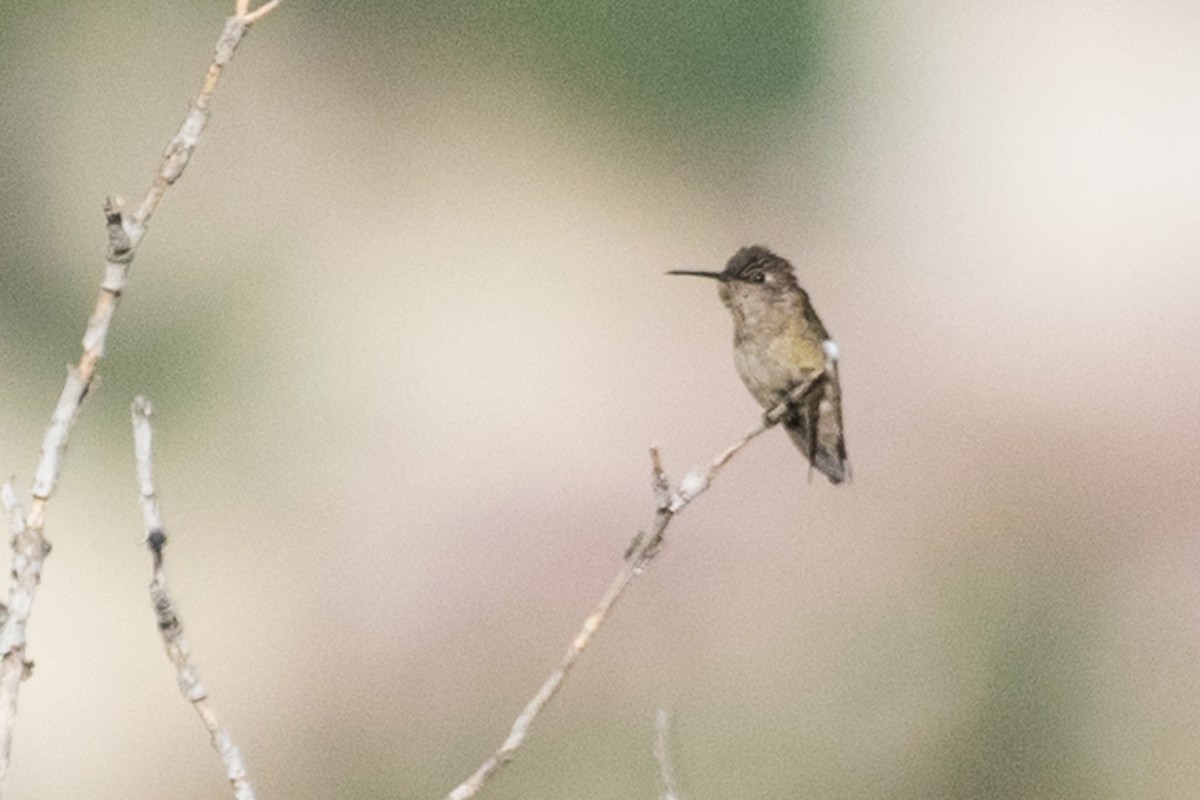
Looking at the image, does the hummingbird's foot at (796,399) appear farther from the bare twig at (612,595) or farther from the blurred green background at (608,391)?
the blurred green background at (608,391)

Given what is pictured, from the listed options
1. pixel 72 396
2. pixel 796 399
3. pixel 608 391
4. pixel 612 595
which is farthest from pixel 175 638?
pixel 608 391

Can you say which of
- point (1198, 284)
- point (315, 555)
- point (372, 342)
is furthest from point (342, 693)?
point (1198, 284)

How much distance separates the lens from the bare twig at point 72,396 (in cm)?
93

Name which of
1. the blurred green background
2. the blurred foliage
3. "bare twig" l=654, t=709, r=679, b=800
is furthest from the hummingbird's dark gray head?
the blurred foliage

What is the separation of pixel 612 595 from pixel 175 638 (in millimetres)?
263

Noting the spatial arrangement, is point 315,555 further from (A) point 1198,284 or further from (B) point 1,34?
(A) point 1198,284

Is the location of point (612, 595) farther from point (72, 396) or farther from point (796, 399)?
point (796, 399)

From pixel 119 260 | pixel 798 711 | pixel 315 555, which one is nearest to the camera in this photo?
pixel 119 260

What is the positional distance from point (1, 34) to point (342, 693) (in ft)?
7.25

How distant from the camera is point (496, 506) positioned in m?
4.80

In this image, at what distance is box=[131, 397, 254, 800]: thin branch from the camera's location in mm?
984

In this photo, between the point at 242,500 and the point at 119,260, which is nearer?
the point at 119,260

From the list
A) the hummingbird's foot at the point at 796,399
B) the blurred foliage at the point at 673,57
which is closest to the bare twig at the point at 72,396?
the hummingbird's foot at the point at 796,399

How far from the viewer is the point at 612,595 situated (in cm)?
108
